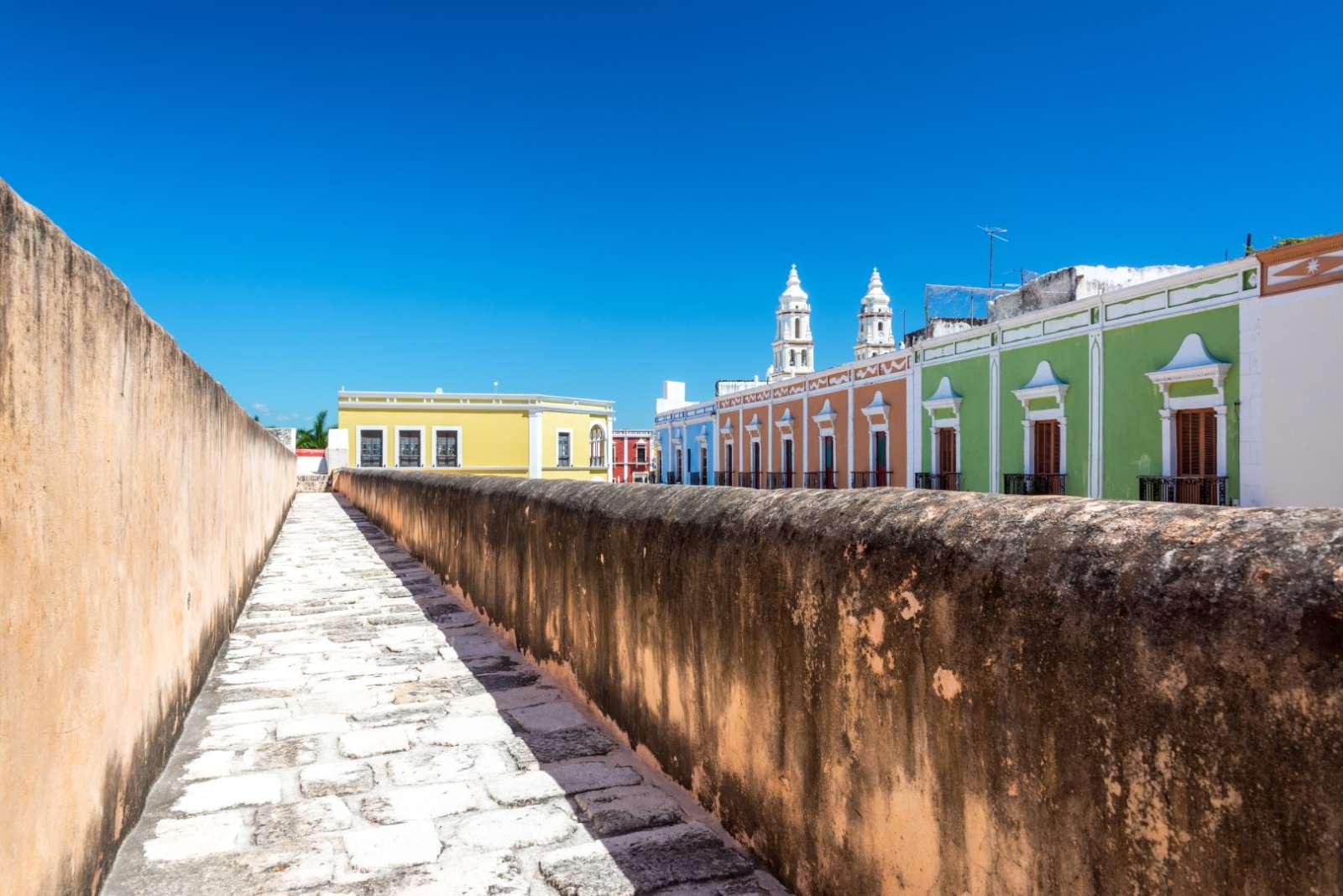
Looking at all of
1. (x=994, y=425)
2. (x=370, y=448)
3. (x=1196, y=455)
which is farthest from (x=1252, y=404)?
(x=370, y=448)

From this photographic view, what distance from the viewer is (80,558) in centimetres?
208

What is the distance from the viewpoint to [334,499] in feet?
78.0

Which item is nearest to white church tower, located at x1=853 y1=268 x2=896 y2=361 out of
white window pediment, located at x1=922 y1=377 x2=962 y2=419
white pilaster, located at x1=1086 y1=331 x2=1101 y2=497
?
white window pediment, located at x1=922 y1=377 x2=962 y2=419

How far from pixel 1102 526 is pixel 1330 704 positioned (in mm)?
433

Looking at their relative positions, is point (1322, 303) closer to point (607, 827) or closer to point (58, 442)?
point (607, 827)

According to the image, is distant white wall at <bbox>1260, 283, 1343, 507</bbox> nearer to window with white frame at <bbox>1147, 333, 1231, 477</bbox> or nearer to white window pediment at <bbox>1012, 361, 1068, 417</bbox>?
window with white frame at <bbox>1147, 333, 1231, 477</bbox>

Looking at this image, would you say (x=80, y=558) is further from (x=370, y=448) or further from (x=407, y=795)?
(x=370, y=448)

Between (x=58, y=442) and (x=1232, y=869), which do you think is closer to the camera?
(x=1232, y=869)

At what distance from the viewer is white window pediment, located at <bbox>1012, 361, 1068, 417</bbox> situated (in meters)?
17.4

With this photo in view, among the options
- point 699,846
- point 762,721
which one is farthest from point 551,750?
point 762,721

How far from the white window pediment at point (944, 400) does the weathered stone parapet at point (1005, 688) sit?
1879cm

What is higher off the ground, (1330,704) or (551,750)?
(1330,704)

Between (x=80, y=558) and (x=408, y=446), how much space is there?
40.0 metres

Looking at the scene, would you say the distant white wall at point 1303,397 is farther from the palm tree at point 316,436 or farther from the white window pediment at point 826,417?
the palm tree at point 316,436
